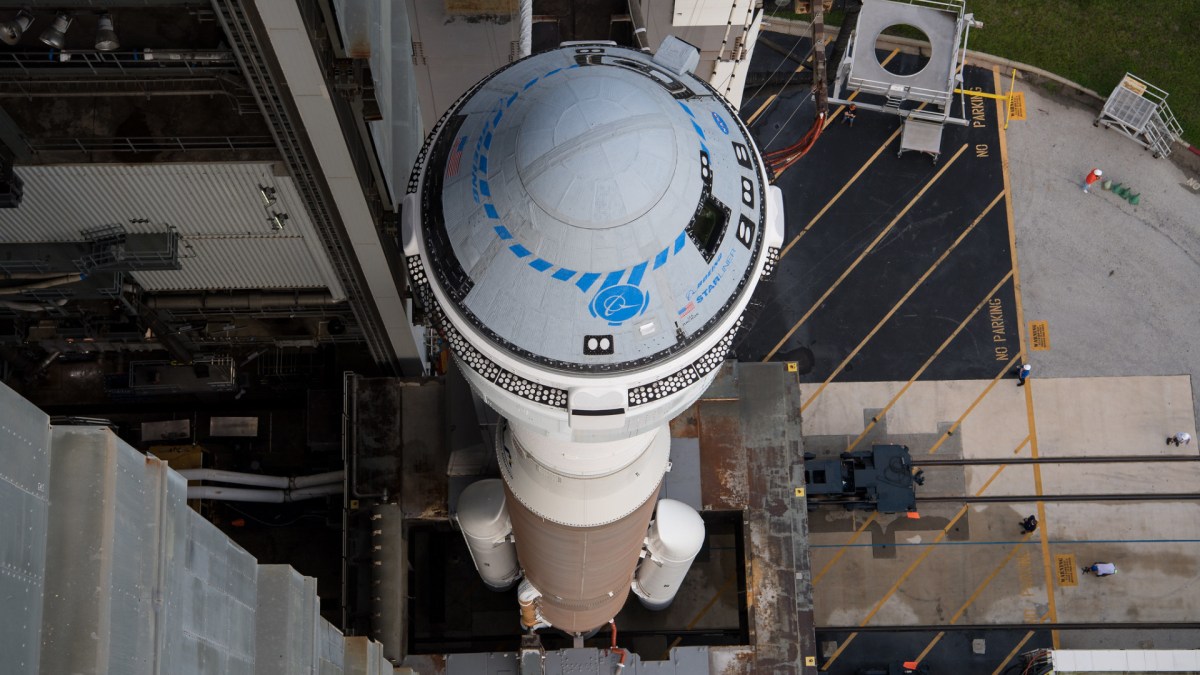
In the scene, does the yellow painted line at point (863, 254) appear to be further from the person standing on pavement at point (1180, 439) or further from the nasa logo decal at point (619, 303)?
the nasa logo decal at point (619, 303)

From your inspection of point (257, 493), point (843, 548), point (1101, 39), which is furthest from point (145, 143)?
point (1101, 39)

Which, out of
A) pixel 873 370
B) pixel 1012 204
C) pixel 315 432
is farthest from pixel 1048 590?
pixel 315 432

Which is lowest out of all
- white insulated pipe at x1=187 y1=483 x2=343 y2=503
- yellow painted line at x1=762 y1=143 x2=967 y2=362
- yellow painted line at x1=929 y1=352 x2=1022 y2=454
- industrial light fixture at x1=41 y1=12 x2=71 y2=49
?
white insulated pipe at x1=187 y1=483 x2=343 y2=503

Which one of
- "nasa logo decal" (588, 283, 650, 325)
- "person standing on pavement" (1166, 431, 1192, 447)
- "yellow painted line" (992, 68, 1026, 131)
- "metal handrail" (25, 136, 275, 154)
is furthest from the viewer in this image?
"yellow painted line" (992, 68, 1026, 131)

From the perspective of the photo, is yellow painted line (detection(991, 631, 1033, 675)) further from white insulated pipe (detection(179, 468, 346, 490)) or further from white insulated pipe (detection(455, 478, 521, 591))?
white insulated pipe (detection(179, 468, 346, 490))

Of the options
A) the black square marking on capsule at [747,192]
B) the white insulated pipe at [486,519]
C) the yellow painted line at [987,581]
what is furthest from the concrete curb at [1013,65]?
the black square marking on capsule at [747,192]

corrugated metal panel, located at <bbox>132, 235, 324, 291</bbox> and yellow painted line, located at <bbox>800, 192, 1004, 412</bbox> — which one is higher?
yellow painted line, located at <bbox>800, 192, 1004, 412</bbox>

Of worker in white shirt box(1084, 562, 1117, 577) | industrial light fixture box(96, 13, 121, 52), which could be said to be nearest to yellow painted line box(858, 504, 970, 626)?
worker in white shirt box(1084, 562, 1117, 577)
